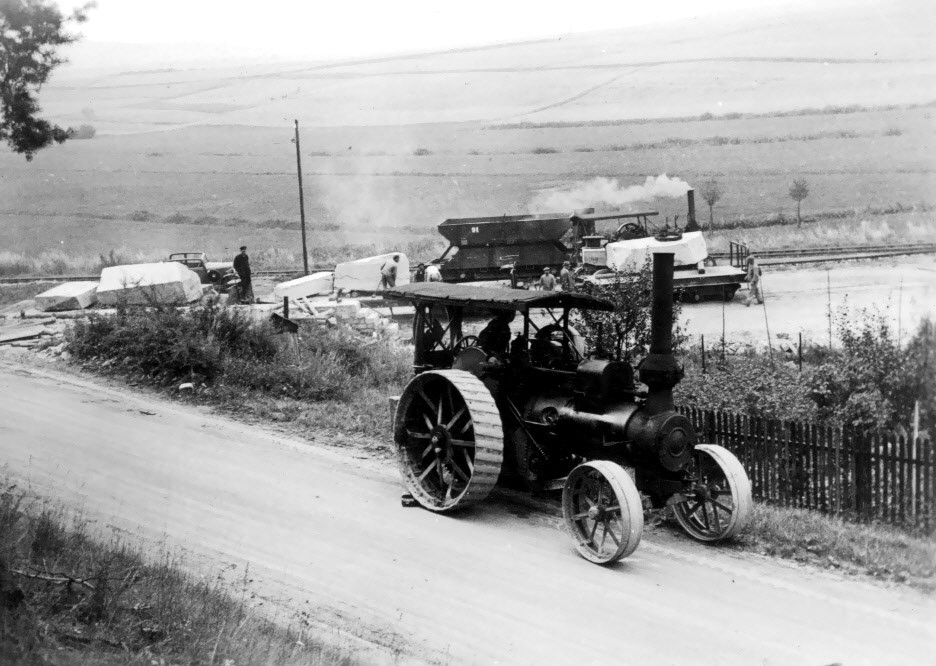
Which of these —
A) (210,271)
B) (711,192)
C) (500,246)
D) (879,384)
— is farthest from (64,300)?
(711,192)

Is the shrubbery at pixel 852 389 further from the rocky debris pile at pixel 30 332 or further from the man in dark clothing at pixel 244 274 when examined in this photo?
the man in dark clothing at pixel 244 274

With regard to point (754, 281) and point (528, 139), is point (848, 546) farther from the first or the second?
point (528, 139)

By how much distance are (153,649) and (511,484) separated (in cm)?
505

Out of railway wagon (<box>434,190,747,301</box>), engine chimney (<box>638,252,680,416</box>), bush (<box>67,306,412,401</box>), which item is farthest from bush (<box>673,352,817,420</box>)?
Result: railway wagon (<box>434,190,747,301</box>)

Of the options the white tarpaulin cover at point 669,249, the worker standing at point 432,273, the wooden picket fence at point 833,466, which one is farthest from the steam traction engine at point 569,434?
the white tarpaulin cover at point 669,249

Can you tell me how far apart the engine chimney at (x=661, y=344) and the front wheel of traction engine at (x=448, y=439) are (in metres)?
1.50

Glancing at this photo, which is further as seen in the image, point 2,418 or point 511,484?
point 2,418

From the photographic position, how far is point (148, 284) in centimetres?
1791

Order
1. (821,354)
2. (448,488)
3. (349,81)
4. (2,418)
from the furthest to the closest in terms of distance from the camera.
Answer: (349,81)
(821,354)
(2,418)
(448,488)

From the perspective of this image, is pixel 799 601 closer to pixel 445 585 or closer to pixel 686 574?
pixel 686 574

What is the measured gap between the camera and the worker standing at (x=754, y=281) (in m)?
22.1

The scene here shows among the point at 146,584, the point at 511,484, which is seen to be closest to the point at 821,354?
the point at 511,484

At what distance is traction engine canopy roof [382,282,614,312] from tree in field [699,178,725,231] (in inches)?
749

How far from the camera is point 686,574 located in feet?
25.2
